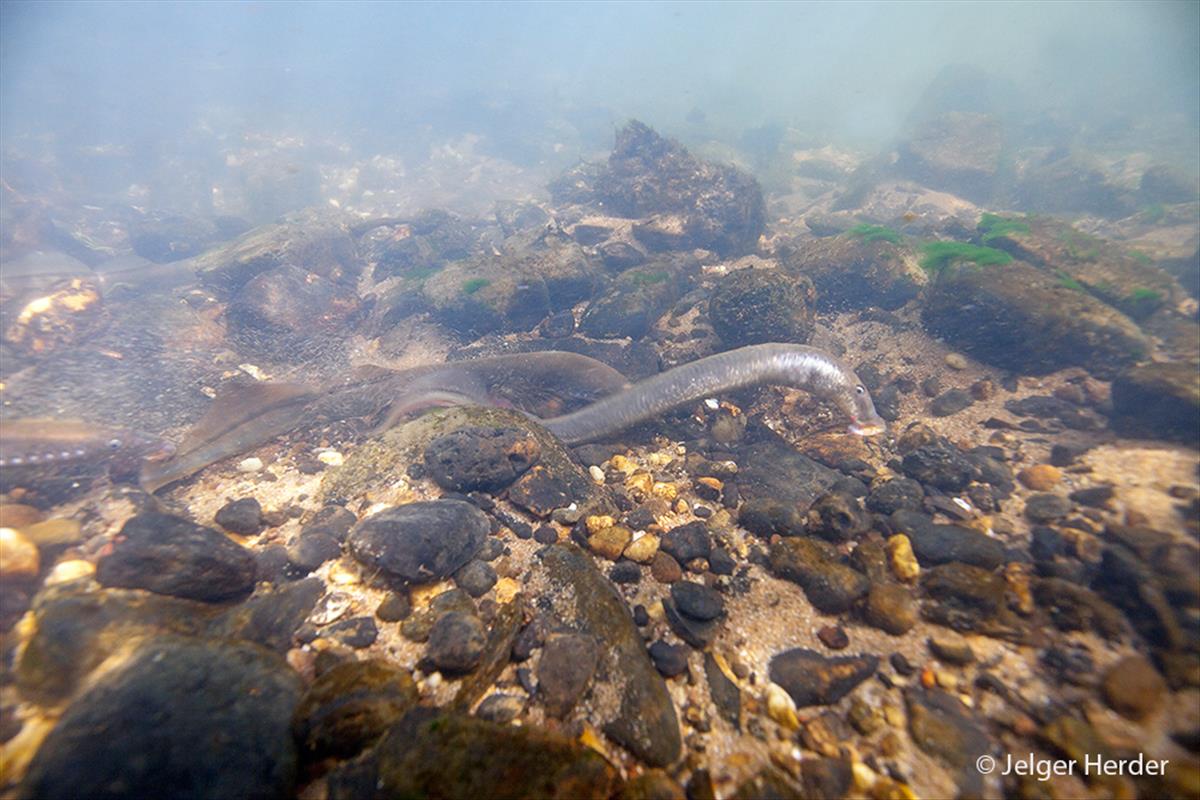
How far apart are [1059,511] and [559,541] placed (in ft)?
14.7

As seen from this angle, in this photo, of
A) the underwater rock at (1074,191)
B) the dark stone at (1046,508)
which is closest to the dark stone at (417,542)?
the dark stone at (1046,508)

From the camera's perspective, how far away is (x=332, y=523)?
4.25 metres

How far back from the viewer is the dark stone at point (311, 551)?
3.78 m

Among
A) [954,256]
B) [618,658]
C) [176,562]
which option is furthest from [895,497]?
[176,562]

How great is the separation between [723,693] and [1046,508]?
11.5ft

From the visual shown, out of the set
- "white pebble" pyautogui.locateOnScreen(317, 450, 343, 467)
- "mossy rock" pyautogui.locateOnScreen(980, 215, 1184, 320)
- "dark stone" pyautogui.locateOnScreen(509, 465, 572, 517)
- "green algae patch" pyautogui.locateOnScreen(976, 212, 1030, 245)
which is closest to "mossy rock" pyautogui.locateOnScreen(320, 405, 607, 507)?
"dark stone" pyautogui.locateOnScreen(509, 465, 572, 517)

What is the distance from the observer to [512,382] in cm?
700

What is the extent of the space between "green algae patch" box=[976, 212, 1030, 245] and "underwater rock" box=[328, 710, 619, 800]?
35.8ft

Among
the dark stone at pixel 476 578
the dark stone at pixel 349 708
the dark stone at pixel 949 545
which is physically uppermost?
the dark stone at pixel 949 545

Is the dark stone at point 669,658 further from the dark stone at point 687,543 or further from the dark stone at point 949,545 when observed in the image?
the dark stone at point 949,545

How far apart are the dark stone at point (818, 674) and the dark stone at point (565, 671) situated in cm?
128

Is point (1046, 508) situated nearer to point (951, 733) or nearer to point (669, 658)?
point (951, 733)

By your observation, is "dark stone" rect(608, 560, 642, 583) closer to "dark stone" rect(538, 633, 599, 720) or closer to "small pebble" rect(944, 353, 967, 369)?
"dark stone" rect(538, 633, 599, 720)

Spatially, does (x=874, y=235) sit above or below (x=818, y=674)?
above
